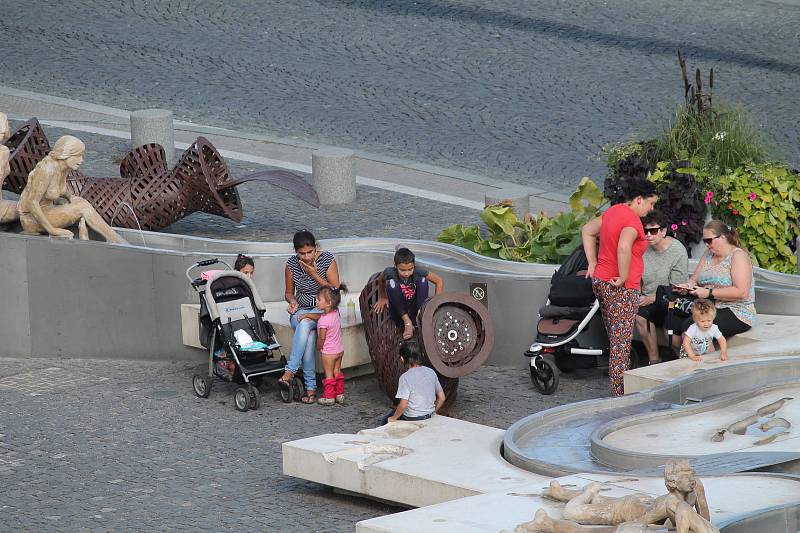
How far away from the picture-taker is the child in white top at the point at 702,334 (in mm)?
10734

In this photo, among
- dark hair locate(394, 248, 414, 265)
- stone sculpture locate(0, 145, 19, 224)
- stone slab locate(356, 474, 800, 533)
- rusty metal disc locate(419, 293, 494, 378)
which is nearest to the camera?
stone slab locate(356, 474, 800, 533)

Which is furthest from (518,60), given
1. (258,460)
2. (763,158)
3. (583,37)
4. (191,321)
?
(258,460)

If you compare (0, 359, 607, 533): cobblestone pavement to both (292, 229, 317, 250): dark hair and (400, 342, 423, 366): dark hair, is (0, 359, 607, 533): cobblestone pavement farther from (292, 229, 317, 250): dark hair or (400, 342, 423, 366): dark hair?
(292, 229, 317, 250): dark hair

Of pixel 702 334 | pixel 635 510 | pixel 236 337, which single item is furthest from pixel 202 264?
pixel 635 510

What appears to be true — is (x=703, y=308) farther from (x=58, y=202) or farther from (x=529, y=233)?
(x=58, y=202)

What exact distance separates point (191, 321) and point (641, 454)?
4.33m

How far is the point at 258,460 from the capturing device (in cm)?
1030

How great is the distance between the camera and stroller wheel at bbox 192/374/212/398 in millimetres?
11570

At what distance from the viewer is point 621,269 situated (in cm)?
1064

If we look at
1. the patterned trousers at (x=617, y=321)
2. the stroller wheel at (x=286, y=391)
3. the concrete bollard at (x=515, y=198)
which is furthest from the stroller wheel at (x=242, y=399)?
the concrete bollard at (x=515, y=198)

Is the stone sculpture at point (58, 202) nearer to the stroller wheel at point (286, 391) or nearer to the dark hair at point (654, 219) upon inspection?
the stroller wheel at point (286, 391)

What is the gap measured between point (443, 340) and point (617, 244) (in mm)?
1277

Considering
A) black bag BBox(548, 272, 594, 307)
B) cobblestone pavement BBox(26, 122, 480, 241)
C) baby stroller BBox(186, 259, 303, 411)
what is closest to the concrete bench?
baby stroller BBox(186, 259, 303, 411)

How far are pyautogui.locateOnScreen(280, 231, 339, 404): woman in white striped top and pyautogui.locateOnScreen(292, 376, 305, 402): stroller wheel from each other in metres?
0.03
